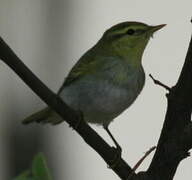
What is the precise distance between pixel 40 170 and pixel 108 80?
1943 millimetres

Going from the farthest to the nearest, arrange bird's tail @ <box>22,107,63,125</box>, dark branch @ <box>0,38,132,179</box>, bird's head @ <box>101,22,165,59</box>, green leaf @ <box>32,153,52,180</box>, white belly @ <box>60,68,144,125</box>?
bird's head @ <box>101,22,165,59</box>
bird's tail @ <box>22,107,63,125</box>
white belly @ <box>60,68,144,125</box>
dark branch @ <box>0,38,132,179</box>
green leaf @ <box>32,153,52,180</box>

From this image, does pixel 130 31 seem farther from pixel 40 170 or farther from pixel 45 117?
pixel 40 170

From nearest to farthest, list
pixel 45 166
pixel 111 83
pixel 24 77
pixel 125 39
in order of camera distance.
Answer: pixel 45 166 → pixel 24 77 → pixel 111 83 → pixel 125 39

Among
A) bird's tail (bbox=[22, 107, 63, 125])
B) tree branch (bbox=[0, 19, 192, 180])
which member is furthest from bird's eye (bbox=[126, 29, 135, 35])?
tree branch (bbox=[0, 19, 192, 180])

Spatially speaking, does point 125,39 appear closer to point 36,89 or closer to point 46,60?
point 36,89

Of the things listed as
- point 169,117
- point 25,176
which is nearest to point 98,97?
point 169,117

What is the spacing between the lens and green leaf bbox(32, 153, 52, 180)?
210 centimetres

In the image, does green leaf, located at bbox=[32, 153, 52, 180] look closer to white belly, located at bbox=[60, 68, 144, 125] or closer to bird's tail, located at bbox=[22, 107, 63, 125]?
white belly, located at bbox=[60, 68, 144, 125]

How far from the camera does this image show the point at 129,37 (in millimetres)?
4559

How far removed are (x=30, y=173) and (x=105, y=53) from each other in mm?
2404

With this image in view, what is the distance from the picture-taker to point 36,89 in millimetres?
2365

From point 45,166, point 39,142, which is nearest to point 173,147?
point 45,166

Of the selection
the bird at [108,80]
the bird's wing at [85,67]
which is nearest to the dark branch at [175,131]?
the bird at [108,80]

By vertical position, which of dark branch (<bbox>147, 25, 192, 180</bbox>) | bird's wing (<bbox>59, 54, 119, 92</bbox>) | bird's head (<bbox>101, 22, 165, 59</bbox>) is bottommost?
bird's head (<bbox>101, 22, 165, 59</bbox>)
